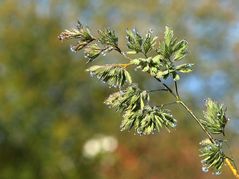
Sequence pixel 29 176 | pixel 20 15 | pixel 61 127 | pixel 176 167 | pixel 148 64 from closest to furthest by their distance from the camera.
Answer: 1. pixel 148 64
2. pixel 29 176
3. pixel 176 167
4. pixel 61 127
5. pixel 20 15

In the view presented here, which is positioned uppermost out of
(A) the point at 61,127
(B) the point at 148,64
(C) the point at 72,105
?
(C) the point at 72,105

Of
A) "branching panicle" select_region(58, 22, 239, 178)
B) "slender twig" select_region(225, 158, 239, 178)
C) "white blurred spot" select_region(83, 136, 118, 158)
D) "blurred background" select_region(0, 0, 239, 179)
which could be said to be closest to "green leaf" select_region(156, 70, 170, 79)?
"branching panicle" select_region(58, 22, 239, 178)

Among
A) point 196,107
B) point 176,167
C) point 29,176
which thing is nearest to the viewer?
point 29,176

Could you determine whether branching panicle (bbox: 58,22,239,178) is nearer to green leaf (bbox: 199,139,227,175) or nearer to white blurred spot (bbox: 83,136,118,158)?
green leaf (bbox: 199,139,227,175)

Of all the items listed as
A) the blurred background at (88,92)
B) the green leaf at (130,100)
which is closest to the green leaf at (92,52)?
the green leaf at (130,100)

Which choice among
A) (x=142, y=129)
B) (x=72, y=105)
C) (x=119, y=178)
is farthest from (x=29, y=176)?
(x=142, y=129)

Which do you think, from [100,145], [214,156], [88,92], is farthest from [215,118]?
[88,92]

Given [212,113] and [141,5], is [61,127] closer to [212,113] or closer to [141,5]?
[141,5]
